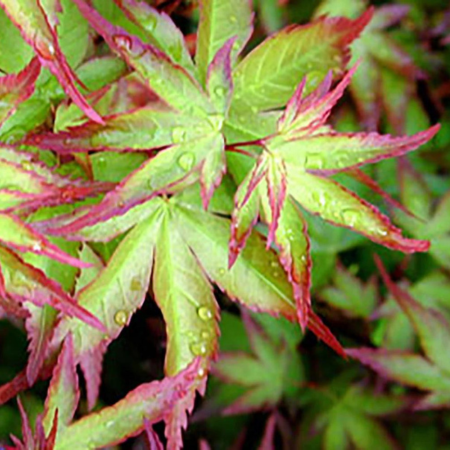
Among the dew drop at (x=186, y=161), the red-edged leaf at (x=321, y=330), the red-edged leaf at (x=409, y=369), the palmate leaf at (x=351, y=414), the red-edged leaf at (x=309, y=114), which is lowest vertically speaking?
the palmate leaf at (x=351, y=414)

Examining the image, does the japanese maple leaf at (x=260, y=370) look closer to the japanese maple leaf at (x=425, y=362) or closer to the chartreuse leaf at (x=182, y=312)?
the japanese maple leaf at (x=425, y=362)

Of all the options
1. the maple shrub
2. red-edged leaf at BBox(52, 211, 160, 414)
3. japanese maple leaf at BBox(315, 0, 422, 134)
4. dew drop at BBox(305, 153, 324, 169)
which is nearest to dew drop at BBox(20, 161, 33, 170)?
the maple shrub

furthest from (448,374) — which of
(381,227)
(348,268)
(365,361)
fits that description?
(381,227)

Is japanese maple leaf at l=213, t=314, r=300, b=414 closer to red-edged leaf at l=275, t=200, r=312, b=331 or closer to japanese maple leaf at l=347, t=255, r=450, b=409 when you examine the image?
japanese maple leaf at l=347, t=255, r=450, b=409

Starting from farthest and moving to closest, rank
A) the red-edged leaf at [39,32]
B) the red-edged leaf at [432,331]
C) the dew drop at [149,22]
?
the red-edged leaf at [432,331]
the dew drop at [149,22]
the red-edged leaf at [39,32]

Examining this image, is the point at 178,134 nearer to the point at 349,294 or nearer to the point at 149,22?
the point at 149,22

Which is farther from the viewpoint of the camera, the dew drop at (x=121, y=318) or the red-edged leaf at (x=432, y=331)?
the red-edged leaf at (x=432, y=331)

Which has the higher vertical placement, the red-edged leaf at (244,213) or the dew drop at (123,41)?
the dew drop at (123,41)

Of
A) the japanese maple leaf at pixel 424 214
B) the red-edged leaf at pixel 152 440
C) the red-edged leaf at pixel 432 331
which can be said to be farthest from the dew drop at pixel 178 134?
the japanese maple leaf at pixel 424 214

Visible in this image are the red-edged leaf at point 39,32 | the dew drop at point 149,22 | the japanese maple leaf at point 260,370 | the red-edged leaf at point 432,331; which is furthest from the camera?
the japanese maple leaf at point 260,370
